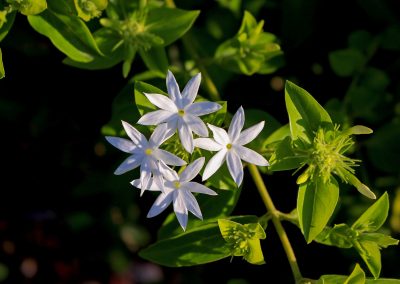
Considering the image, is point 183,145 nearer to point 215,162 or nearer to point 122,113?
point 215,162

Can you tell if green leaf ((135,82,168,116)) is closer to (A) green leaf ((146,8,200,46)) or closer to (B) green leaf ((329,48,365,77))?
(A) green leaf ((146,8,200,46))

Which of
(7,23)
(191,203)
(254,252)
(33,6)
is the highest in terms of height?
(33,6)

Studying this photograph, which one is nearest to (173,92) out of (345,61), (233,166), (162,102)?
(162,102)

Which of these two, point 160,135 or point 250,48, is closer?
point 160,135

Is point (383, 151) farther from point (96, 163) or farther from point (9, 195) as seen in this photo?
point (9, 195)

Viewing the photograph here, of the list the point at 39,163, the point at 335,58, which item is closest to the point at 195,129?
the point at 335,58

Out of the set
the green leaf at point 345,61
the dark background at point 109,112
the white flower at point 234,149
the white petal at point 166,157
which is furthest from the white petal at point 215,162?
the green leaf at point 345,61
